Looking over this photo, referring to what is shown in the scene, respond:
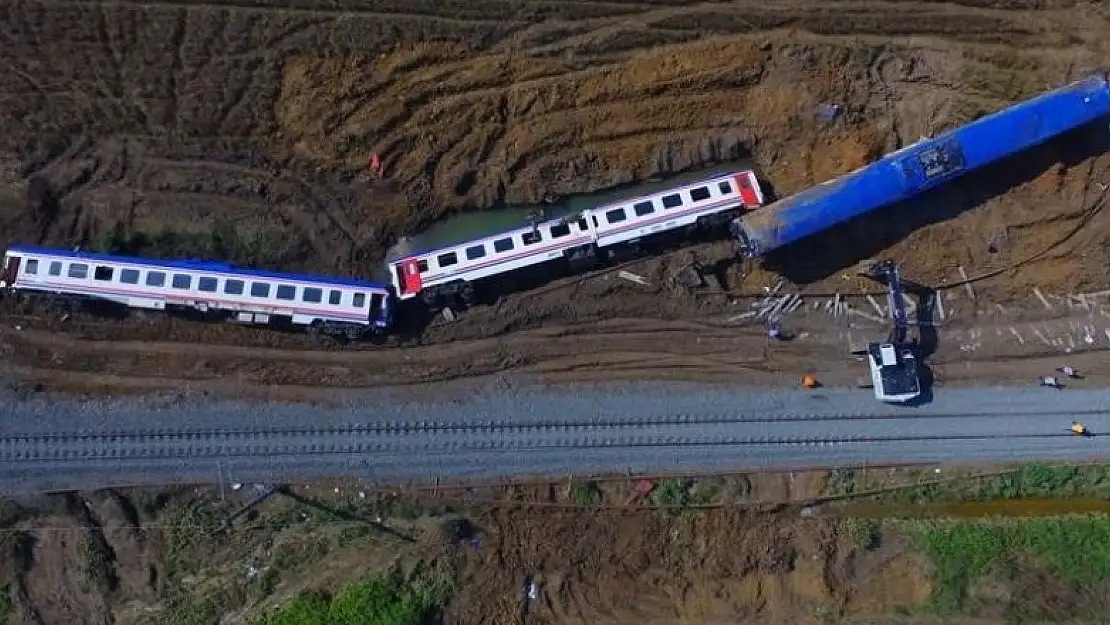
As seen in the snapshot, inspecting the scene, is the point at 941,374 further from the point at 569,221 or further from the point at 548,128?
the point at 548,128

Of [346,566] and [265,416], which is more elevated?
[265,416]

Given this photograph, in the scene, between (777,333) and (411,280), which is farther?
(777,333)

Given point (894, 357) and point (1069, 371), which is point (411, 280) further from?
point (1069, 371)

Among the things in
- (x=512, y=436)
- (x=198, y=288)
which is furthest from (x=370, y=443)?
(x=198, y=288)

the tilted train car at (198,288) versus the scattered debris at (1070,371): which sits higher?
the tilted train car at (198,288)

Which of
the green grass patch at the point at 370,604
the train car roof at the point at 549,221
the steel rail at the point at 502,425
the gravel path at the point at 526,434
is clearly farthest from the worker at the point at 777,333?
the green grass patch at the point at 370,604

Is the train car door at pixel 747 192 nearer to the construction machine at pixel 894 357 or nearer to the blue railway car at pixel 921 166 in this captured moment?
the blue railway car at pixel 921 166

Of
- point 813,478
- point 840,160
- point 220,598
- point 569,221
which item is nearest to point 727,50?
point 840,160
